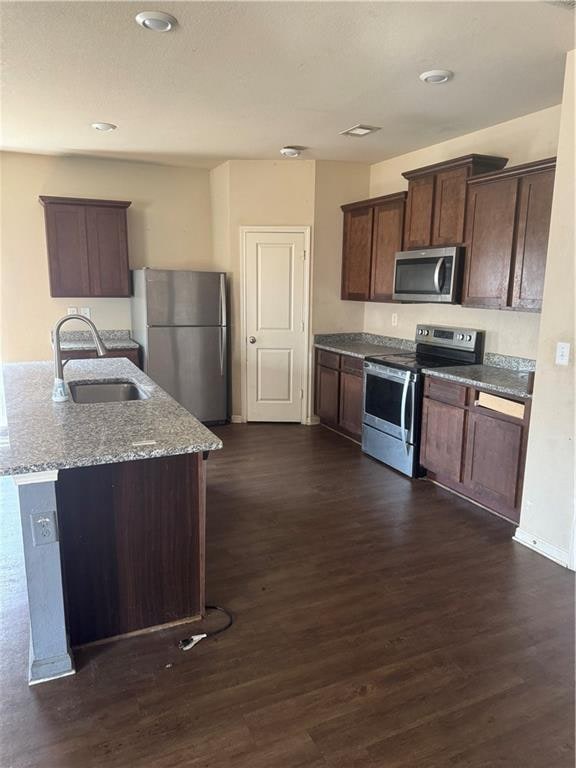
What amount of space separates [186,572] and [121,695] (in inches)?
20.6

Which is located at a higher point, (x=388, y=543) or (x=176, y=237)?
(x=176, y=237)

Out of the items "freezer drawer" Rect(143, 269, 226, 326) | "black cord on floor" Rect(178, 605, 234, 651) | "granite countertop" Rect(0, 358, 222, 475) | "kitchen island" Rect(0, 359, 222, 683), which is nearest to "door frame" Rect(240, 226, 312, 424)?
"freezer drawer" Rect(143, 269, 226, 326)

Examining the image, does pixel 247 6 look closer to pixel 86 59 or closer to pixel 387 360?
pixel 86 59

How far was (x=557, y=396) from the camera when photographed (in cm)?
287

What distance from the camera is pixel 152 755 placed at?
1.68 meters

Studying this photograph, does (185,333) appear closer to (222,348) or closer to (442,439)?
(222,348)

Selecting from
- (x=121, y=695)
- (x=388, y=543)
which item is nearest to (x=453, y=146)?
(x=388, y=543)

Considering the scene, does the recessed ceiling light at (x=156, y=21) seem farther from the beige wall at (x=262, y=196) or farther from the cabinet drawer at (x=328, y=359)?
the cabinet drawer at (x=328, y=359)

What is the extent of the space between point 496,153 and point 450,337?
4.72 ft

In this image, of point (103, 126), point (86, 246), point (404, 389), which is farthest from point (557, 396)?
point (86, 246)

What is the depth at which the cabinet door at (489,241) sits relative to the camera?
349cm

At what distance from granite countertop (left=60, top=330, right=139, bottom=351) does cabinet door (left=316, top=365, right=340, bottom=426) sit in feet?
6.23

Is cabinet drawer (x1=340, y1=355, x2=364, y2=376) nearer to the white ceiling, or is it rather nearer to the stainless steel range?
the stainless steel range

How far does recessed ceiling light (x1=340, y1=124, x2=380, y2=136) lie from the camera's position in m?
3.98
